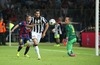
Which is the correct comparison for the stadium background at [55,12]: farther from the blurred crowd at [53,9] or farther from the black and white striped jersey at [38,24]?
the black and white striped jersey at [38,24]

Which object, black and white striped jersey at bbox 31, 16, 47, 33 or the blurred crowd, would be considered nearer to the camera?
black and white striped jersey at bbox 31, 16, 47, 33

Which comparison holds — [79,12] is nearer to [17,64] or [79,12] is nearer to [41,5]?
[41,5]

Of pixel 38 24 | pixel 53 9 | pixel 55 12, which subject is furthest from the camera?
pixel 53 9

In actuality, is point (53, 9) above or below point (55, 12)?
above

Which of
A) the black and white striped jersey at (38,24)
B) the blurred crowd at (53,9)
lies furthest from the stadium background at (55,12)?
the black and white striped jersey at (38,24)

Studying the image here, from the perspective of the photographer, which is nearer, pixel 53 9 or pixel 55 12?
pixel 55 12

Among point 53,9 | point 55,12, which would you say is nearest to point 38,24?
point 55,12

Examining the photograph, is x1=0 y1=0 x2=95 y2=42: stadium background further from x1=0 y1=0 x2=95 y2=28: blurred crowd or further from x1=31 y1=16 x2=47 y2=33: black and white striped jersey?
x1=31 y1=16 x2=47 y2=33: black and white striped jersey

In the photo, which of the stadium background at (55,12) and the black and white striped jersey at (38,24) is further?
the stadium background at (55,12)

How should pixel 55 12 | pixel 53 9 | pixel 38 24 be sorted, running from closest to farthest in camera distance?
pixel 38 24, pixel 55 12, pixel 53 9

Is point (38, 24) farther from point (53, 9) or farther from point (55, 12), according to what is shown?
point (53, 9)

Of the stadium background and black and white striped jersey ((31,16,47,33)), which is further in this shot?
the stadium background

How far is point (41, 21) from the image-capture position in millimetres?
17562

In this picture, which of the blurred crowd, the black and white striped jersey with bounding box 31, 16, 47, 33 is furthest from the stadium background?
the black and white striped jersey with bounding box 31, 16, 47, 33
